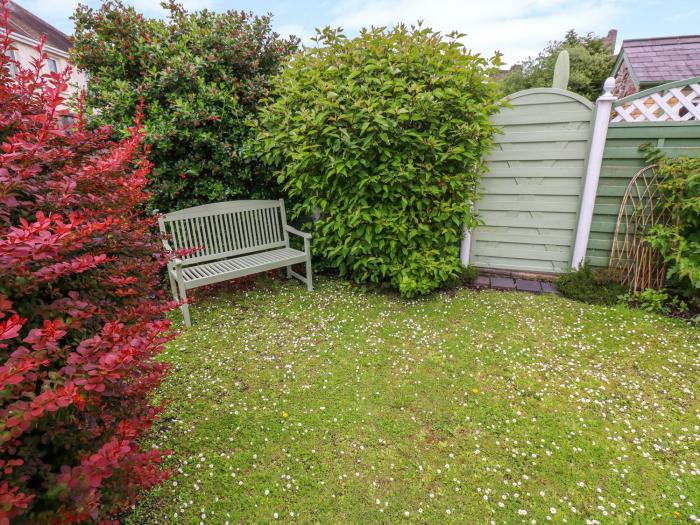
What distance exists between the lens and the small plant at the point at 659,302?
3.95 meters

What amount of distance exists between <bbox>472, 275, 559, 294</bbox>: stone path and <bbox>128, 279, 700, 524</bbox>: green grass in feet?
1.58

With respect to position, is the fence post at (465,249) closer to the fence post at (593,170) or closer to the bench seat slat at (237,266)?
the fence post at (593,170)

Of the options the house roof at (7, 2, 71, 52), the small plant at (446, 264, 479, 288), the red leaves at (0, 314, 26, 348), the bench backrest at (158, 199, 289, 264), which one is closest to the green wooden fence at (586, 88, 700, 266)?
the small plant at (446, 264, 479, 288)

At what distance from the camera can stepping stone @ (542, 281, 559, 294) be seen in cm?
456

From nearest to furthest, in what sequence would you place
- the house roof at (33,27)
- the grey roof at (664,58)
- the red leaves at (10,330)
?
the red leaves at (10,330) → the grey roof at (664,58) → the house roof at (33,27)

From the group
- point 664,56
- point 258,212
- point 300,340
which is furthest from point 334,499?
point 664,56

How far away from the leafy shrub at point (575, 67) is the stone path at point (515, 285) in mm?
10989

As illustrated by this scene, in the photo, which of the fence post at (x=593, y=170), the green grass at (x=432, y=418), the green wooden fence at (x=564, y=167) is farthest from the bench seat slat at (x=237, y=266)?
the fence post at (x=593, y=170)

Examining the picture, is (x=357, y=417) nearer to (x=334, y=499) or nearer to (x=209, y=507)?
(x=334, y=499)

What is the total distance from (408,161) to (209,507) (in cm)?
336

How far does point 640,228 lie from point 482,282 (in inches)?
71.0

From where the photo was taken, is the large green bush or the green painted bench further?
the green painted bench

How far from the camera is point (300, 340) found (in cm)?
363

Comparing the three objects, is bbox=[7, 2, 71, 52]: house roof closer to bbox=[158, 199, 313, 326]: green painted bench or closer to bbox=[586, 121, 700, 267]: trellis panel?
bbox=[158, 199, 313, 326]: green painted bench
